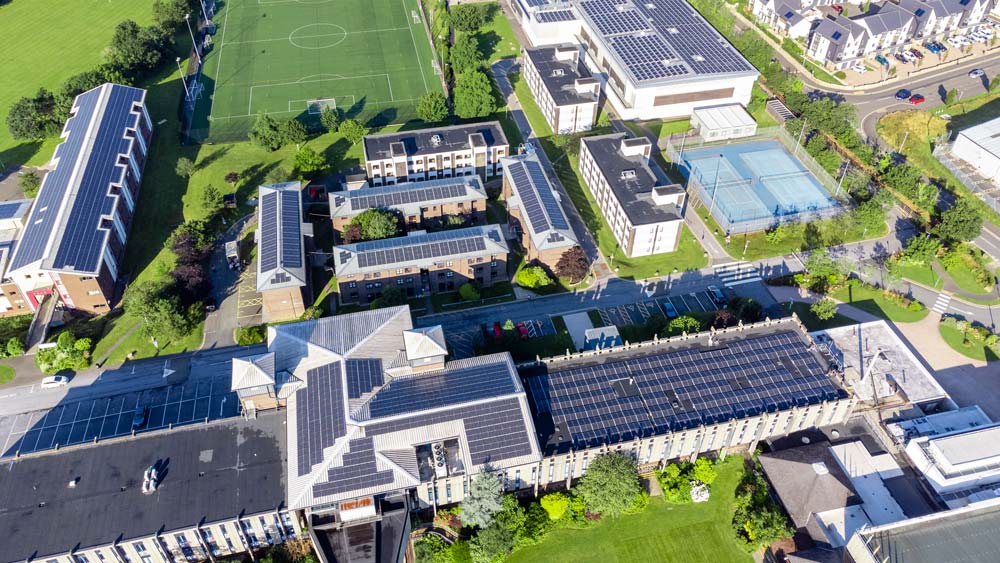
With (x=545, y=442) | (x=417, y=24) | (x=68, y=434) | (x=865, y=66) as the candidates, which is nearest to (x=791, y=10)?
(x=865, y=66)

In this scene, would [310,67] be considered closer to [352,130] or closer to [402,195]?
[352,130]

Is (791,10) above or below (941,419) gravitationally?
above

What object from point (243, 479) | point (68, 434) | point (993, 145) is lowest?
point (68, 434)

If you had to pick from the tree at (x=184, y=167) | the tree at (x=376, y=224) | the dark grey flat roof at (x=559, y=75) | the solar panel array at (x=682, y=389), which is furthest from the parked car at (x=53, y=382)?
the dark grey flat roof at (x=559, y=75)

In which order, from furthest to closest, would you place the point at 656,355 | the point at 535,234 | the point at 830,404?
the point at 535,234 < the point at 656,355 < the point at 830,404

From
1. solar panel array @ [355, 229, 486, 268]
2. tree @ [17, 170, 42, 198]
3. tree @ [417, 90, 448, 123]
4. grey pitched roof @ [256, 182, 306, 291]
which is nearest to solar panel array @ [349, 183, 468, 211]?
solar panel array @ [355, 229, 486, 268]

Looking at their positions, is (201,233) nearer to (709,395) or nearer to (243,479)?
(243,479)

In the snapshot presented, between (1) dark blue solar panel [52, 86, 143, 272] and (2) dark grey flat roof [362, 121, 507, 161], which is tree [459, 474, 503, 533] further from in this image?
(2) dark grey flat roof [362, 121, 507, 161]
